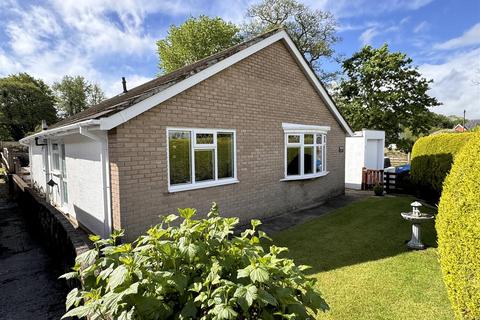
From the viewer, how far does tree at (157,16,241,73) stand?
32656mm

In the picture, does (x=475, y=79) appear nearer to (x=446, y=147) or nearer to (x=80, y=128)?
(x=446, y=147)

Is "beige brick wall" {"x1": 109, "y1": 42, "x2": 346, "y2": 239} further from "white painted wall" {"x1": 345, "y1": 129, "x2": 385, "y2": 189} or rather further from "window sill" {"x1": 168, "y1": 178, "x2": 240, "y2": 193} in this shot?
"white painted wall" {"x1": 345, "y1": 129, "x2": 385, "y2": 189}

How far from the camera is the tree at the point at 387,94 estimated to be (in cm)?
2261

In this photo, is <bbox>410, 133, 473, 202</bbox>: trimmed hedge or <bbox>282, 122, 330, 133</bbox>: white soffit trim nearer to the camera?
<bbox>282, 122, 330, 133</bbox>: white soffit trim

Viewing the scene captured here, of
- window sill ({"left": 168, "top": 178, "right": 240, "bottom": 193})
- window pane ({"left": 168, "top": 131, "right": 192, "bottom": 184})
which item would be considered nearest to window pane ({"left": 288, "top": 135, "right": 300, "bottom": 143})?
window sill ({"left": 168, "top": 178, "right": 240, "bottom": 193})

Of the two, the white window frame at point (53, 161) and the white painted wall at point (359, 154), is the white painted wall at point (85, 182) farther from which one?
the white painted wall at point (359, 154)

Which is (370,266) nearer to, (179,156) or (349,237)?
(349,237)

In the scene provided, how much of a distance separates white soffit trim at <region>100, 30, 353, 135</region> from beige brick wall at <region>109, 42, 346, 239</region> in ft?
0.70

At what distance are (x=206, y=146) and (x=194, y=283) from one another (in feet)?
17.9

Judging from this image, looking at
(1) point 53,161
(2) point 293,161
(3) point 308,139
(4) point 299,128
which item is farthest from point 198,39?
(2) point 293,161

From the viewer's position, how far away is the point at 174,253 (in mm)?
2014

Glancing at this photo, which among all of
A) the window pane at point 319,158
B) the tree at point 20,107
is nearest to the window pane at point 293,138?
the window pane at point 319,158

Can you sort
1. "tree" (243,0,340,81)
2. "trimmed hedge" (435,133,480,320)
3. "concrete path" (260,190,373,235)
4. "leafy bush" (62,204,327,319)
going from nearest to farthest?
"leafy bush" (62,204,327,319), "trimmed hedge" (435,133,480,320), "concrete path" (260,190,373,235), "tree" (243,0,340,81)

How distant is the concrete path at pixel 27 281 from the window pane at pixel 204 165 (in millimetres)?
3772
